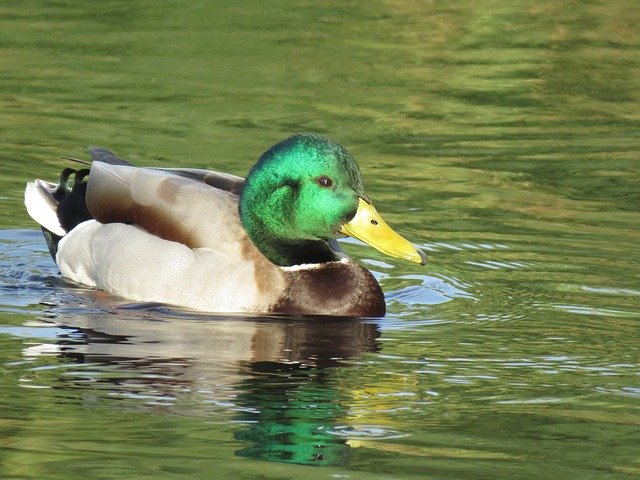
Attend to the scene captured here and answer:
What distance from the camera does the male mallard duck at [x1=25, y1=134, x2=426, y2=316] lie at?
28.9 feet

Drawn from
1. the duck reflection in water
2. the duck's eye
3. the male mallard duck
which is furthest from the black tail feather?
the duck's eye

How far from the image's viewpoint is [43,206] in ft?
33.6

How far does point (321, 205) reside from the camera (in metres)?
8.82

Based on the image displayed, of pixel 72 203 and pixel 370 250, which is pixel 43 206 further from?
pixel 370 250

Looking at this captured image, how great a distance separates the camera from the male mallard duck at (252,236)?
28.9 feet

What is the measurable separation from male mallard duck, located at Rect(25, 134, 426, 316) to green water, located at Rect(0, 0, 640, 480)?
230mm

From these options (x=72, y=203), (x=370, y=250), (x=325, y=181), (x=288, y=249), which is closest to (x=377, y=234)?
(x=325, y=181)

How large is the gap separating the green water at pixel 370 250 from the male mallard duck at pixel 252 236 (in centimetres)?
23

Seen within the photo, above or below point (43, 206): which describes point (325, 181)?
above

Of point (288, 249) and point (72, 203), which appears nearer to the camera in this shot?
point (288, 249)

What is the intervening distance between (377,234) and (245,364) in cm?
138

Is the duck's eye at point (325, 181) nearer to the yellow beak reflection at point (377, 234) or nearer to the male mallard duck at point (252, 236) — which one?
the male mallard duck at point (252, 236)

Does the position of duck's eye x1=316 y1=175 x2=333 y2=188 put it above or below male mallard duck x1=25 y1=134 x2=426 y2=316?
above

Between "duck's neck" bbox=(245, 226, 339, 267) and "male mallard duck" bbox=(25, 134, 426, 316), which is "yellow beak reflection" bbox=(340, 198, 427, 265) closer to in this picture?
"male mallard duck" bbox=(25, 134, 426, 316)
